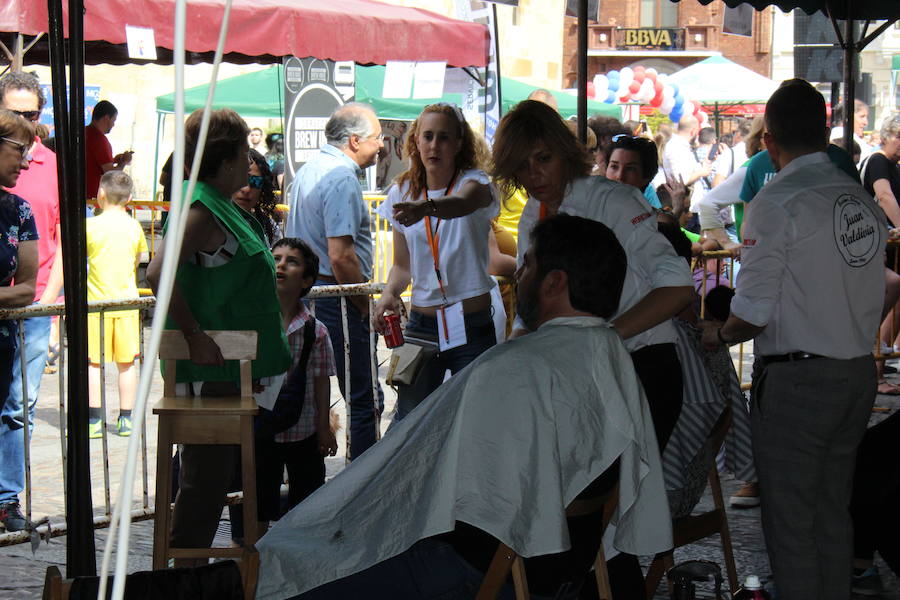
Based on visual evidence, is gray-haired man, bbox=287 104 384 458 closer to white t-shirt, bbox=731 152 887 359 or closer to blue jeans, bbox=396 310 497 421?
blue jeans, bbox=396 310 497 421

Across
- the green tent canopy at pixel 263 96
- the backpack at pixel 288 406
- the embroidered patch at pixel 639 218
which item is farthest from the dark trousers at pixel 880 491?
the green tent canopy at pixel 263 96

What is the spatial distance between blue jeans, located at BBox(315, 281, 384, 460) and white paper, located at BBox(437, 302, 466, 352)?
0.96 metres

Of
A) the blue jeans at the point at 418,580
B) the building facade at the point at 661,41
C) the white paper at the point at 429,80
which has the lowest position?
the blue jeans at the point at 418,580

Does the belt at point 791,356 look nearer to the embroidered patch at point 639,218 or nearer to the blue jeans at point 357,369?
the embroidered patch at point 639,218

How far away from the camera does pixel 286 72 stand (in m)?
12.4

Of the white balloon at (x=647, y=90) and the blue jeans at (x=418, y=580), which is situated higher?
the white balloon at (x=647, y=90)

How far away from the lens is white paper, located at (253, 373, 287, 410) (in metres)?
4.60

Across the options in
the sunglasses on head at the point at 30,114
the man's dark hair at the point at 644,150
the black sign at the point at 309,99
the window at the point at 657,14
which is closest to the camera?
the man's dark hair at the point at 644,150

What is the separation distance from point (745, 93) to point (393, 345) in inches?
880

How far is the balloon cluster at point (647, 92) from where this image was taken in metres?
26.1

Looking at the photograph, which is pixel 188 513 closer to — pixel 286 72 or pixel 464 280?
pixel 464 280

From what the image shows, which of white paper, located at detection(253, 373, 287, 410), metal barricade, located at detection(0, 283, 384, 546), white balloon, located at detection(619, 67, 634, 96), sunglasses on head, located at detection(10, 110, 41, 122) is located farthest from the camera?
white balloon, located at detection(619, 67, 634, 96)

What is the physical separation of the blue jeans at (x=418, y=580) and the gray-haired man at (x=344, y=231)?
3093mm

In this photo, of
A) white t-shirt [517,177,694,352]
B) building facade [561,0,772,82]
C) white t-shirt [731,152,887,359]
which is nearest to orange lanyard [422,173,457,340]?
white t-shirt [517,177,694,352]
